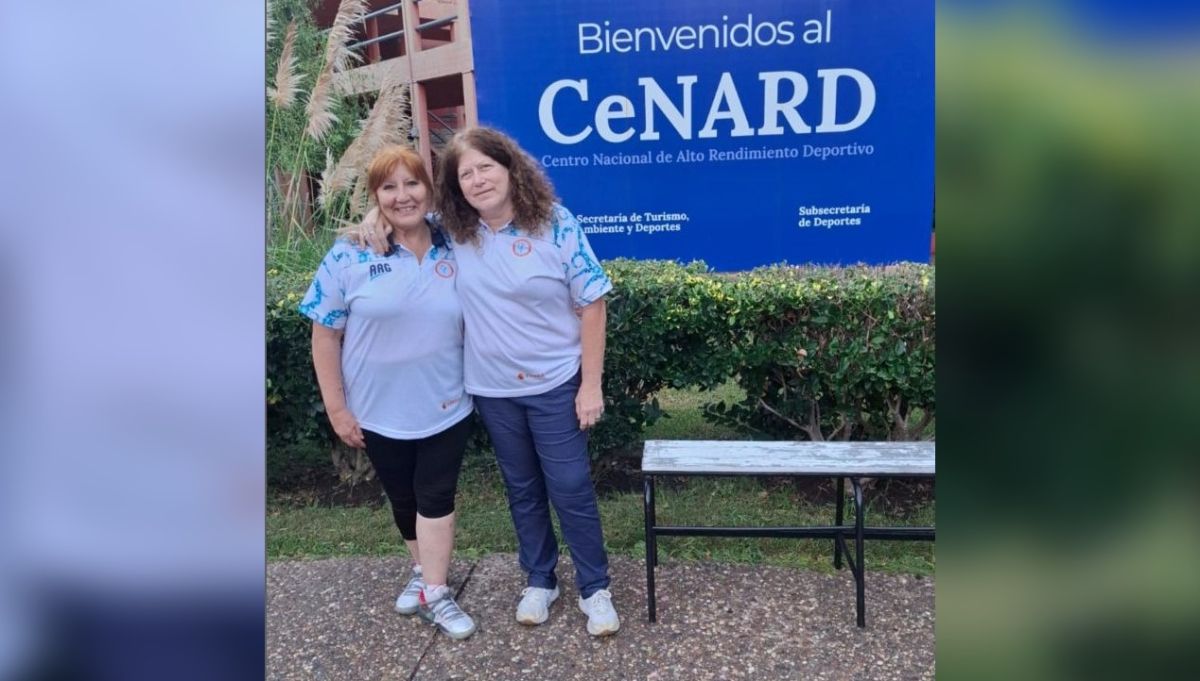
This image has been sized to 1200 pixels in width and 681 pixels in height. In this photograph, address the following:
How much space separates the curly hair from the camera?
273 cm

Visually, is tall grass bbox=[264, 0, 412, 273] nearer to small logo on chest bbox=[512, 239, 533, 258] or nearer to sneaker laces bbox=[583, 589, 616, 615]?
small logo on chest bbox=[512, 239, 533, 258]

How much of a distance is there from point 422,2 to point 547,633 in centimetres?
511

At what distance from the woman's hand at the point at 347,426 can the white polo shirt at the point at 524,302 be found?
39cm

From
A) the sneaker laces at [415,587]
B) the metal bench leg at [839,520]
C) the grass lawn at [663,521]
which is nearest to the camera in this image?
the sneaker laces at [415,587]

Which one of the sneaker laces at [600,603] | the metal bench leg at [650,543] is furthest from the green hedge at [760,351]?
the sneaker laces at [600,603]

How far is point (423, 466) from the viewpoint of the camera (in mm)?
2914

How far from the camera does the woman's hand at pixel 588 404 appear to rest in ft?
9.39

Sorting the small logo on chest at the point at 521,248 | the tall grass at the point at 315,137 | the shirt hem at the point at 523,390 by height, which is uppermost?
the tall grass at the point at 315,137

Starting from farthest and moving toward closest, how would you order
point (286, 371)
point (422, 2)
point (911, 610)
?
point (422, 2), point (286, 371), point (911, 610)

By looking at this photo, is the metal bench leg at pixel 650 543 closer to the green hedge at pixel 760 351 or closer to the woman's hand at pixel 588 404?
the woman's hand at pixel 588 404

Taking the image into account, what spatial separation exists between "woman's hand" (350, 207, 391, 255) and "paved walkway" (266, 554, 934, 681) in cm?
147
